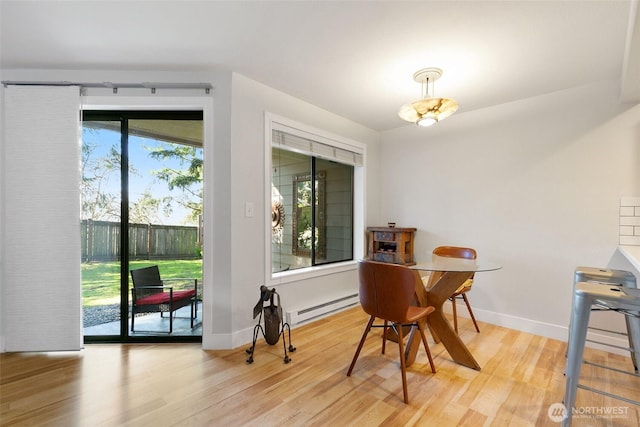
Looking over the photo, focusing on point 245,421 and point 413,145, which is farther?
point 413,145

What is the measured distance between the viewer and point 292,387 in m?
1.78

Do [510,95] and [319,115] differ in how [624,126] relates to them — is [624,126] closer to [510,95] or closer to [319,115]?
[510,95]

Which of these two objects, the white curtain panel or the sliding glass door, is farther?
the sliding glass door

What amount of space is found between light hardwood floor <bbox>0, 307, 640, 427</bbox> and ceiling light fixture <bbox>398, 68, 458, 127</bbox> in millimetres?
1917

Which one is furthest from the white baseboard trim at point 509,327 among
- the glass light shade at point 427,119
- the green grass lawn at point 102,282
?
the glass light shade at point 427,119

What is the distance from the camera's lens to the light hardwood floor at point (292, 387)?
1.52 meters

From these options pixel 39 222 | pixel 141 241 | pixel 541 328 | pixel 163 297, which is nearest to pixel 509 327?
pixel 541 328

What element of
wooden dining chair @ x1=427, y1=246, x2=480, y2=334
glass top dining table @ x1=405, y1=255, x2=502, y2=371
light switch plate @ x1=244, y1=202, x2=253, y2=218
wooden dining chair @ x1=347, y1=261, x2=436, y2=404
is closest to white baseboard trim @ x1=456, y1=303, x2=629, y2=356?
wooden dining chair @ x1=427, y1=246, x2=480, y2=334

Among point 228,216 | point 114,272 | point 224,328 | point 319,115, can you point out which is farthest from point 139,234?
point 319,115

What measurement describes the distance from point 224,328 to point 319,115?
2.37 meters

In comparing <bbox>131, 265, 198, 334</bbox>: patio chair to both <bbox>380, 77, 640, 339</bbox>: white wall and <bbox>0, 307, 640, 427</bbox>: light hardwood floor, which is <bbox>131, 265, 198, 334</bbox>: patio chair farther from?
<bbox>380, 77, 640, 339</bbox>: white wall

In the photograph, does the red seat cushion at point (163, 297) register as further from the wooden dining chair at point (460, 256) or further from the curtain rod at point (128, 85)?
the wooden dining chair at point (460, 256)

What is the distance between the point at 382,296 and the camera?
1.75m

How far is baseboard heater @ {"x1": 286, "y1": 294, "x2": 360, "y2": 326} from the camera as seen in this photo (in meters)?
2.73
